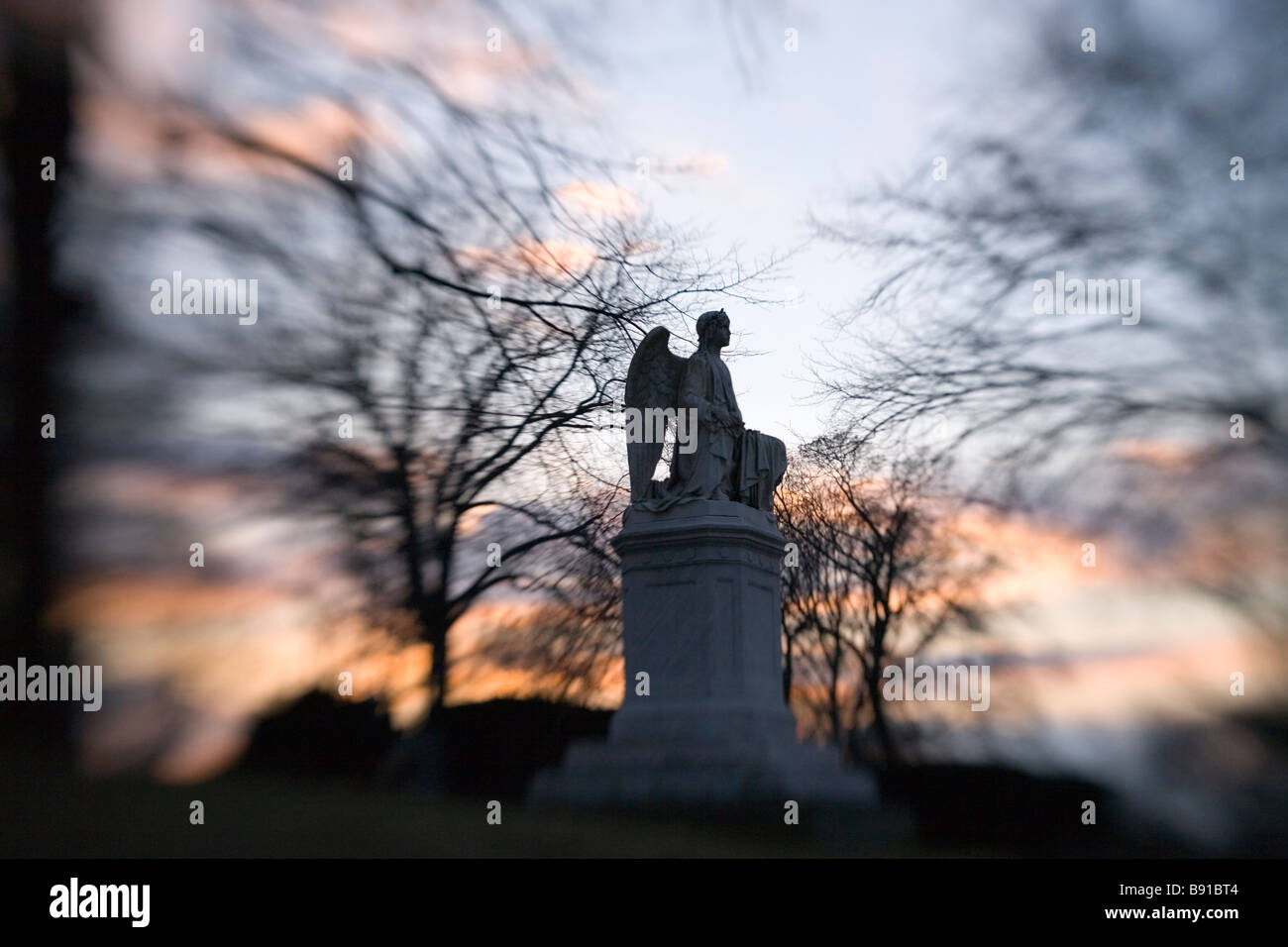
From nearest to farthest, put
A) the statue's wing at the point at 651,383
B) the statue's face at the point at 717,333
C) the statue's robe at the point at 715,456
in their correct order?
1. the statue's robe at the point at 715,456
2. the statue's wing at the point at 651,383
3. the statue's face at the point at 717,333

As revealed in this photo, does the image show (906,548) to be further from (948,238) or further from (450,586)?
(450,586)

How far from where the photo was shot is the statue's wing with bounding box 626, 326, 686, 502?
47.3ft

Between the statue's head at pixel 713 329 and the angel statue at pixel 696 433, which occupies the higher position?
the statue's head at pixel 713 329

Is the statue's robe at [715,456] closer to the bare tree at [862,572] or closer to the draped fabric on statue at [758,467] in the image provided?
the draped fabric on statue at [758,467]

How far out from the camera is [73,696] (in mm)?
11680

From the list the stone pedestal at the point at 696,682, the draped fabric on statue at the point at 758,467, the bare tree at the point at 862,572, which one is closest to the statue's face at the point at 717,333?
the draped fabric on statue at the point at 758,467

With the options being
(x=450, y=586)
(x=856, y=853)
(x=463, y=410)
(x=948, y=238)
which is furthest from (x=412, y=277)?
(x=856, y=853)

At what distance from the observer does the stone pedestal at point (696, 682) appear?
42.5ft

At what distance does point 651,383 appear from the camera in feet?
47.8

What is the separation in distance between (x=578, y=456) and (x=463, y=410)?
2651 millimetres

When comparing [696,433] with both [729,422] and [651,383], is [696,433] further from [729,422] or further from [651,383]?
[651,383]

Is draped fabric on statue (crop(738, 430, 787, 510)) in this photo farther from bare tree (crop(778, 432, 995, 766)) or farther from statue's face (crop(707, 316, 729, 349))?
bare tree (crop(778, 432, 995, 766))

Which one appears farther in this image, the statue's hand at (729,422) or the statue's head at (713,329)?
the statue's head at (713,329)

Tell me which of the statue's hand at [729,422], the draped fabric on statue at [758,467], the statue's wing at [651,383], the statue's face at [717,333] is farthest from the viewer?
the statue's face at [717,333]
